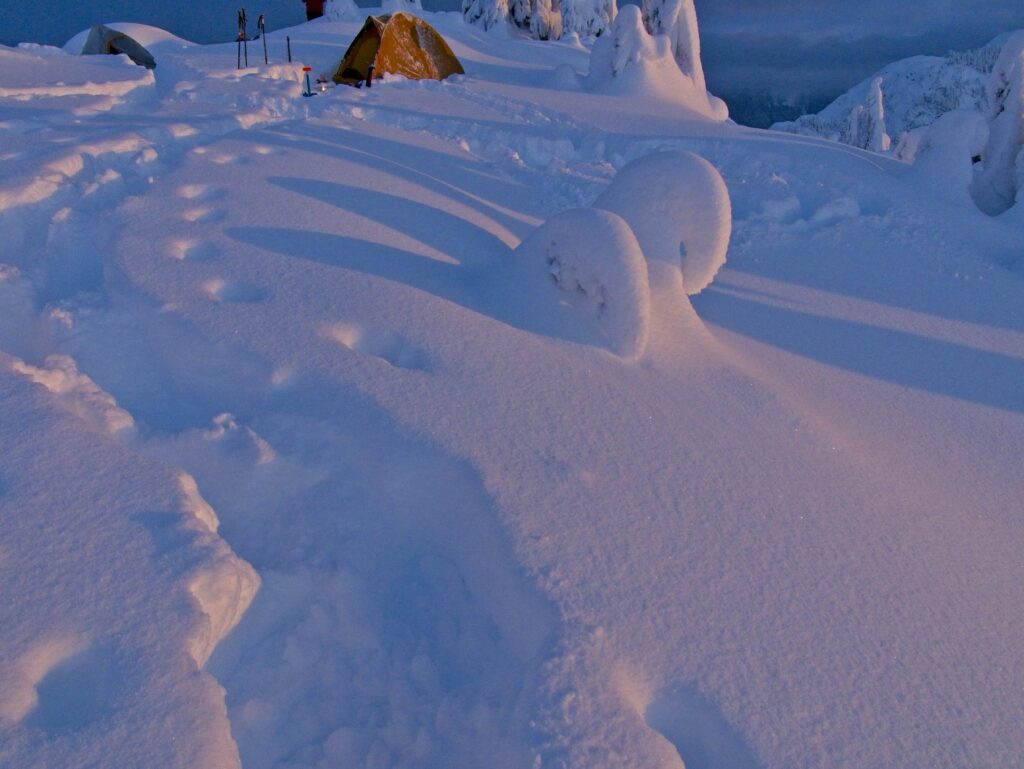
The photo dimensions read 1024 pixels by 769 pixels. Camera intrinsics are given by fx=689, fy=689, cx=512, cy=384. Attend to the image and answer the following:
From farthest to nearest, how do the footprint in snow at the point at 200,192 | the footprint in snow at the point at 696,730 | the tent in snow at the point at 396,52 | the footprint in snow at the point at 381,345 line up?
the tent in snow at the point at 396,52 < the footprint in snow at the point at 200,192 < the footprint in snow at the point at 381,345 < the footprint in snow at the point at 696,730

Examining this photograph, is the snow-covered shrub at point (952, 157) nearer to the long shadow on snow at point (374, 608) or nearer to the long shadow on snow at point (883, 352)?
the long shadow on snow at point (883, 352)

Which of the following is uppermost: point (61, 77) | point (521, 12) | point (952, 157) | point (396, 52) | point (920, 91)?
point (521, 12)

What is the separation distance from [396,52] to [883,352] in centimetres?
1358

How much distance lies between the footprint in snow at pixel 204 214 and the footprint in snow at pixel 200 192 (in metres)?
0.31

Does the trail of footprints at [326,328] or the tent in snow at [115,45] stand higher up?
the trail of footprints at [326,328]

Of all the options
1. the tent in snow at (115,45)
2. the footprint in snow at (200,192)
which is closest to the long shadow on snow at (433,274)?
the footprint in snow at (200,192)

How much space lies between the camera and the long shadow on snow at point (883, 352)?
4.18 m

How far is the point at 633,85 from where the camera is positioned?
14.2 meters

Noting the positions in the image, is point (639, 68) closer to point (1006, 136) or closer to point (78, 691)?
point (1006, 136)

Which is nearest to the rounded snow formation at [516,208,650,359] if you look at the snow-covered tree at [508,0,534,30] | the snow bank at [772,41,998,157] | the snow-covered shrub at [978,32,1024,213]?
the snow-covered shrub at [978,32,1024,213]

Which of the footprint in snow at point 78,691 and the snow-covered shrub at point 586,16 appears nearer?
the footprint in snow at point 78,691

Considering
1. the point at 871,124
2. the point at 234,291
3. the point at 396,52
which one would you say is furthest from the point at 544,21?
the point at 234,291

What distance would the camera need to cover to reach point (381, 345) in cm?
331

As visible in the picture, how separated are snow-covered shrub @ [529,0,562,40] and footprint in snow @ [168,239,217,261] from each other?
1256 inches
